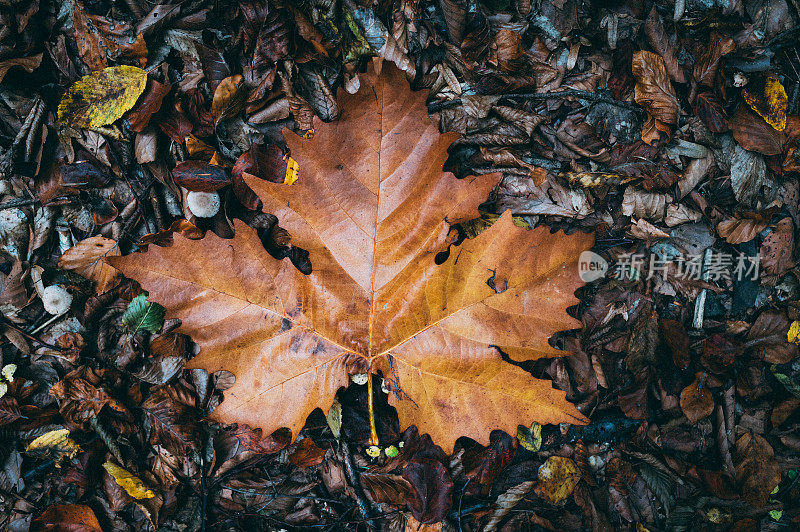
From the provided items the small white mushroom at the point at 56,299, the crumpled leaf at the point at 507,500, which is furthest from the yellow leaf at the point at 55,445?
the crumpled leaf at the point at 507,500

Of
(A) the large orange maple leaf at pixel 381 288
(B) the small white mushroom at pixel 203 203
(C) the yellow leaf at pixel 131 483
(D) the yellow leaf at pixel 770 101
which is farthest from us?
(D) the yellow leaf at pixel 770 101

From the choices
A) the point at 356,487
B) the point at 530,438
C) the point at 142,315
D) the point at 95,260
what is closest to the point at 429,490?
the point at 356,487

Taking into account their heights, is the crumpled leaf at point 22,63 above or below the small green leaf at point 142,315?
above

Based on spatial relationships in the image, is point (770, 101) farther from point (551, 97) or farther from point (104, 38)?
point (104, 38)

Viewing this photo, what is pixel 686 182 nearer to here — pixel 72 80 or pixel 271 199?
pixel 271 199

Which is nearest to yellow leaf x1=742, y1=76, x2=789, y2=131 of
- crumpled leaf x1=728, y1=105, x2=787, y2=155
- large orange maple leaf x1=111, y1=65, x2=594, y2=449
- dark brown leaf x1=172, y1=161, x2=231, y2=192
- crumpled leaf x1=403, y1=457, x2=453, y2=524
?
crumpled leaf x1=728, y1=105, x2=787, y2=155

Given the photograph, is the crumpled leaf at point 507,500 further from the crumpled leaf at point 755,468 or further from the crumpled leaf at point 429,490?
the crumpled leaf at point 755,468

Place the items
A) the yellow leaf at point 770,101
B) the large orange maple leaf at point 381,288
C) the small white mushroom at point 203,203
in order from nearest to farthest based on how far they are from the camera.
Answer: the large orange maple leaf at point 381,288, the small white mushroom at point 203,203, the yellow leaf at point 770,101

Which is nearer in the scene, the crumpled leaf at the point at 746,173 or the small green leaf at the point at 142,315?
the small green leaf at the point at 142,315

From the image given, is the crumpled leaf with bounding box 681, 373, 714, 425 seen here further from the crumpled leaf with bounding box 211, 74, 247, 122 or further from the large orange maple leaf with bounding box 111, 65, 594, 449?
the crumpled leaf with bounding box 211, 74, 247, 122
